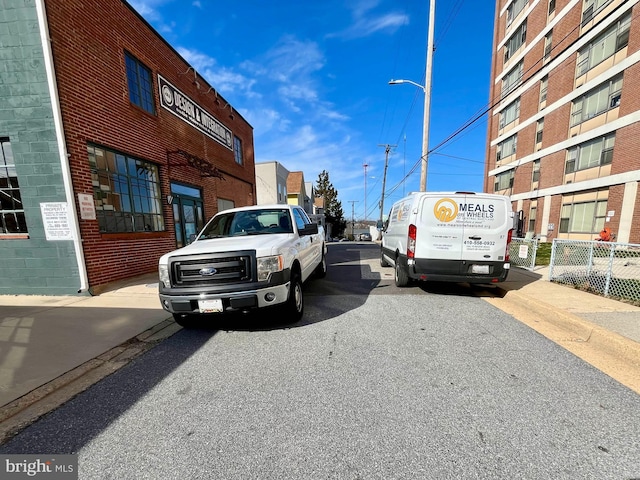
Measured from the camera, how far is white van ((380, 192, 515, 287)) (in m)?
5.29

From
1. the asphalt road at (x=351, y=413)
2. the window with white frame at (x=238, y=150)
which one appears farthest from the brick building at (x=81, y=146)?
the window with white frame at (x=238, y=150)

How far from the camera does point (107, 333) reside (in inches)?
157

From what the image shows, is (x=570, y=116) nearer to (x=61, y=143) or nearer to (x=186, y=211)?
(x=186, y=211)

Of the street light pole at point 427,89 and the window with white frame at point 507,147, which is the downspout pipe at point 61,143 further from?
the window with white frame at point 507,147

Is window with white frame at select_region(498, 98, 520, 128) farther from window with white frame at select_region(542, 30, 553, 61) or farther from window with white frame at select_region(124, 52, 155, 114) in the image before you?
window with white frame at select_region(124, 52, 155, 114)

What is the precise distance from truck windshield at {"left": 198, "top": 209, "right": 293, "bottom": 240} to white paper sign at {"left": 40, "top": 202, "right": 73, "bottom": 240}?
3.09 m

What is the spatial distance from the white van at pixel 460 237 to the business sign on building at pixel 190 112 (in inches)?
350

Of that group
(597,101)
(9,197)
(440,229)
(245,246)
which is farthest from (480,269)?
(597,101)

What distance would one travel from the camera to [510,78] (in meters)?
22.2

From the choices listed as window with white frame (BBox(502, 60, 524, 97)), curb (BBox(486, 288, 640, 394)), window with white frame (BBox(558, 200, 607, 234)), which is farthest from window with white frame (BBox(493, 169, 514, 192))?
curb (BBox(486, 288, 640, 394))

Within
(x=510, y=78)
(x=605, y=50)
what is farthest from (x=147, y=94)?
(x=510, y=78)

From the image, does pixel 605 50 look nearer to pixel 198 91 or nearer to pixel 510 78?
pixel 510 78

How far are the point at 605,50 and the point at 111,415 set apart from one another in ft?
77.5

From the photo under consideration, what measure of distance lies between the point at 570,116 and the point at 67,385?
24473mm
